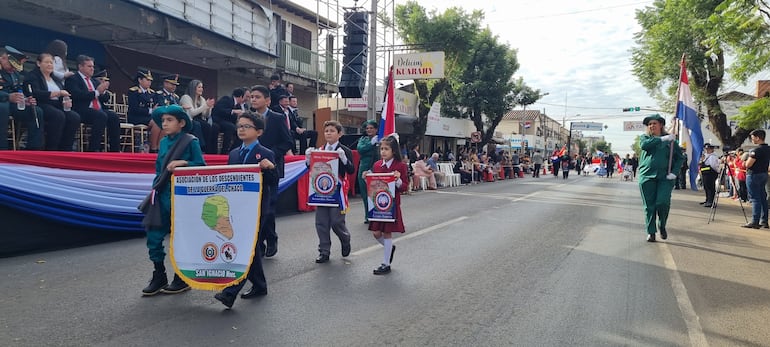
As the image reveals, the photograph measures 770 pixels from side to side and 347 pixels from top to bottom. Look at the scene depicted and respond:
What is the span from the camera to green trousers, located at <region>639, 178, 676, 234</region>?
27.8 feet

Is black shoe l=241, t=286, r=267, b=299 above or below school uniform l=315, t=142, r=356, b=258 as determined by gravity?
below

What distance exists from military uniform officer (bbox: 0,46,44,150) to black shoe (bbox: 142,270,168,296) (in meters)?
4.54

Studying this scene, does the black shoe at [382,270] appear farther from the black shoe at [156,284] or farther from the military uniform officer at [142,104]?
the military uniform officer at [142,104]

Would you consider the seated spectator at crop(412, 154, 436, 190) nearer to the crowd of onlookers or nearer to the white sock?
the crowd of onlookers

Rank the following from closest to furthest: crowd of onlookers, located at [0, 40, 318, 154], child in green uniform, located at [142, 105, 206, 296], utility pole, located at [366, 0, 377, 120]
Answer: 1. child in green uniform, located at [142, 105, 206, 296]
2. crowd of onlookers, located at [0, 40, 318, 154]
3. utility pole, located at [366, 0, 377, 120]

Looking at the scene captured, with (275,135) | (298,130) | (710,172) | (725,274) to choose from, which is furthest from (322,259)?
(710,172)

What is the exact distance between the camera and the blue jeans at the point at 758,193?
11.1 m

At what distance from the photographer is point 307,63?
74.6 feet

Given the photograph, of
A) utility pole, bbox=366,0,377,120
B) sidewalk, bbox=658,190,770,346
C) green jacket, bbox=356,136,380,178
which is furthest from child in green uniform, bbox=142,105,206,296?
utility pole, bbox=366,0,377,120

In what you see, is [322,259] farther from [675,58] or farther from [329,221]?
[675,58]

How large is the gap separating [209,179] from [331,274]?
2008 mm

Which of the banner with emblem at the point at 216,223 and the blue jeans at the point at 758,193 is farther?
the blue jeans at the point at 758,193

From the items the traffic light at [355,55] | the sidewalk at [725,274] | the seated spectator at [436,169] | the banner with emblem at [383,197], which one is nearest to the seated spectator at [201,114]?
the banner with emblem at [383,197]

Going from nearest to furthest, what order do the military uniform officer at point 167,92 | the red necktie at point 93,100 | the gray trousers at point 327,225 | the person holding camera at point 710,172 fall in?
the gray trousers at point 327,225, the red necktie at point 93,100, the military uniform officer at point 167,92, the person holding camera at point 710,172
